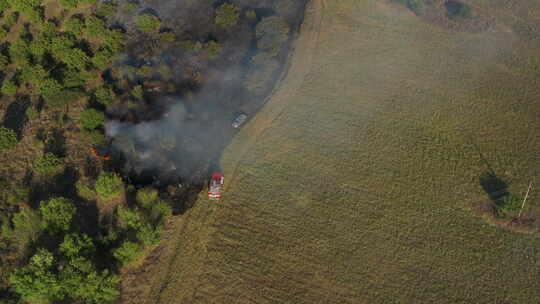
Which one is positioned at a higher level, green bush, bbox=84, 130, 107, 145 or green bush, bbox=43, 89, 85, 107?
green bush, bbox=43, 89, 85, 107

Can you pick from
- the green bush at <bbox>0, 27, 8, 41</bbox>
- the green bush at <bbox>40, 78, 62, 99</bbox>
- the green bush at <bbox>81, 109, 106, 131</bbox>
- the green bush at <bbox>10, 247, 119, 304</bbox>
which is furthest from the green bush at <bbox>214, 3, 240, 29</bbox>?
the green bush at <bbox>10, 247, 119, 304</bbox>

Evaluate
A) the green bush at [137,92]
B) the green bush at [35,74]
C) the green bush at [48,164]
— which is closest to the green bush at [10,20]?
the green bush at [35,74]

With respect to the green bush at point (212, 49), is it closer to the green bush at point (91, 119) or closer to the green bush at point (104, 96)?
the green bush at point (104, 96)

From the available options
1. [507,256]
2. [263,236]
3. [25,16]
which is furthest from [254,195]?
[25,16]

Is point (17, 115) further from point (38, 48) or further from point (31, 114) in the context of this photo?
point (38, 48)

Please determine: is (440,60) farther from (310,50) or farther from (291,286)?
(291,286)

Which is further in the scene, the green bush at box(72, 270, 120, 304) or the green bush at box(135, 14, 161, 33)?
the green bush at box(135, 14, 161, 33)

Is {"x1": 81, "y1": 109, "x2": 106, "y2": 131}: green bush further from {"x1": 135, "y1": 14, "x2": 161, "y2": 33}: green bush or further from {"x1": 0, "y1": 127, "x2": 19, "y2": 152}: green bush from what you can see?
{"x1": 135, "y1": 14, "x2": 161, "y2": 33}: green bush
